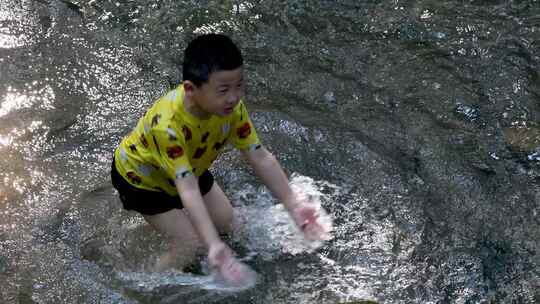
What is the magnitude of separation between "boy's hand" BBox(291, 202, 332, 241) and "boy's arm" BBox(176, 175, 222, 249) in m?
0.50

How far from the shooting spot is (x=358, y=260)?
11.3 ft

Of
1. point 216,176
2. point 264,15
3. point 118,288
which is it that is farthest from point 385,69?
point 118,288

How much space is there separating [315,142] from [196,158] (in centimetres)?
116

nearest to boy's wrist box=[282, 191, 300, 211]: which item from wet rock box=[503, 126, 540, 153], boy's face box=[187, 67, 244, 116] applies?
boy's face box=[187, 67, 244, 116]

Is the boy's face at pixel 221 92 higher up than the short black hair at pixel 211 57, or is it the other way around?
the short black hair at pixel 211 57

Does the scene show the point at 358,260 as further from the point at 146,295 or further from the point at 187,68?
the point at 187,68

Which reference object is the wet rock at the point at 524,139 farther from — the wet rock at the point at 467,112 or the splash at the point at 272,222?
the splash at the point at 272,222

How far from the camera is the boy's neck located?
3.07m

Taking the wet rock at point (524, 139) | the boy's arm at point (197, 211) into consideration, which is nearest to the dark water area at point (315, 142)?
the wet rock at point (524, 139)

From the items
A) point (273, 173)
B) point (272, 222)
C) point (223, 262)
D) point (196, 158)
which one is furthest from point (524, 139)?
point (223, 262)

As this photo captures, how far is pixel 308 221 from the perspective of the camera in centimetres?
336

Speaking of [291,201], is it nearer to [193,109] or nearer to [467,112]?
[193,109]

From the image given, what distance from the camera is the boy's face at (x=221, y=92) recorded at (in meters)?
2.87

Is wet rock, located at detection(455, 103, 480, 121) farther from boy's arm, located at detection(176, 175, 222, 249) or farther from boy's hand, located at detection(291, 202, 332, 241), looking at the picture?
boy's arm, located at detection(176, 175, 222, 249)
